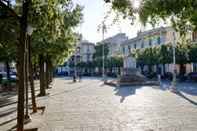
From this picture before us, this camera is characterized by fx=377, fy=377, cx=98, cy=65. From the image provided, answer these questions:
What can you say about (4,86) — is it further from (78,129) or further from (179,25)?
(179,25)

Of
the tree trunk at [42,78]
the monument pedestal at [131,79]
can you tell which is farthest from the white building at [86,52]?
the tree trunk at [42,78]

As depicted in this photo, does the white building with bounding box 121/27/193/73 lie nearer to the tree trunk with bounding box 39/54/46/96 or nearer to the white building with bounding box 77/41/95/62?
the tree trunk with bounding box 39/54/46/96

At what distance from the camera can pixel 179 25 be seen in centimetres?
711

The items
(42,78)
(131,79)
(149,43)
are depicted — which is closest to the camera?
(42,78)

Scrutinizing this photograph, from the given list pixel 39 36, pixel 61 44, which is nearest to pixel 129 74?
pixel 61 44

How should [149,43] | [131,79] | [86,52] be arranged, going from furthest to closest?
[86,52]
[149,43]
[131,79]

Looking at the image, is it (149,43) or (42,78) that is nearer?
(42,78)

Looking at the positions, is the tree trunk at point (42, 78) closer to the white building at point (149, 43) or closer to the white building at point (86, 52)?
the white building at point (149, 43)

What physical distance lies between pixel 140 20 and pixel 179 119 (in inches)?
285

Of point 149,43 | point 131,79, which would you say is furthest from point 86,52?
point 131,79

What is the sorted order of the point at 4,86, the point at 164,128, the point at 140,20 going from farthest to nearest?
1. the point at 4,86
2. the point at 164,128
3. the point at 140,20

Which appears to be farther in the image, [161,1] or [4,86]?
[4,86]

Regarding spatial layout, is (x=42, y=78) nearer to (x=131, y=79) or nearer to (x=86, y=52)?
(x=131, y=79)

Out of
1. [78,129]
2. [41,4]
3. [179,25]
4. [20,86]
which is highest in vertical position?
[41,4]
